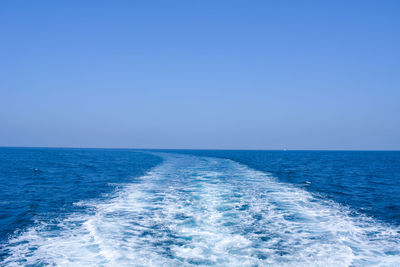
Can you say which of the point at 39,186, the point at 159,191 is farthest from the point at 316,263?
the point at 39,186

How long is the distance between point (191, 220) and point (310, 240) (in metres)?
4.40

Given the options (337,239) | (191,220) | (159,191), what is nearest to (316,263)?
(337,239)

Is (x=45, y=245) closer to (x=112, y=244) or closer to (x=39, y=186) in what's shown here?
(x=112, y=244)

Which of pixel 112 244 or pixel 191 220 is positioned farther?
pixel 191 220

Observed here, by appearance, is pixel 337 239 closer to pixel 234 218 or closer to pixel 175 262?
pixel 234 218

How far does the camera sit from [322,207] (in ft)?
43.9

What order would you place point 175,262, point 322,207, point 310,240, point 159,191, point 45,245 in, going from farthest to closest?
point 159,191, point 322,207, point 310,240, point 45,245, point 175,262

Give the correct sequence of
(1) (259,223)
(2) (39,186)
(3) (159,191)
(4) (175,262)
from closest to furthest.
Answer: (4) (175,262) < (1) (259,223) < (3) (159,191) < (2) (39,186)

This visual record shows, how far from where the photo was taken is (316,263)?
676 cm

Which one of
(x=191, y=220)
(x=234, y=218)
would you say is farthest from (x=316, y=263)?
(x=191, y=220)

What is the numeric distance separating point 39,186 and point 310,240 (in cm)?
1913

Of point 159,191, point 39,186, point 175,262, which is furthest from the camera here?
point 39,186

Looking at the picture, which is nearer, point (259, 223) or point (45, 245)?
point (45, 245)

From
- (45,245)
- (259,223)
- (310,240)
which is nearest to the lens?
(45,245)
